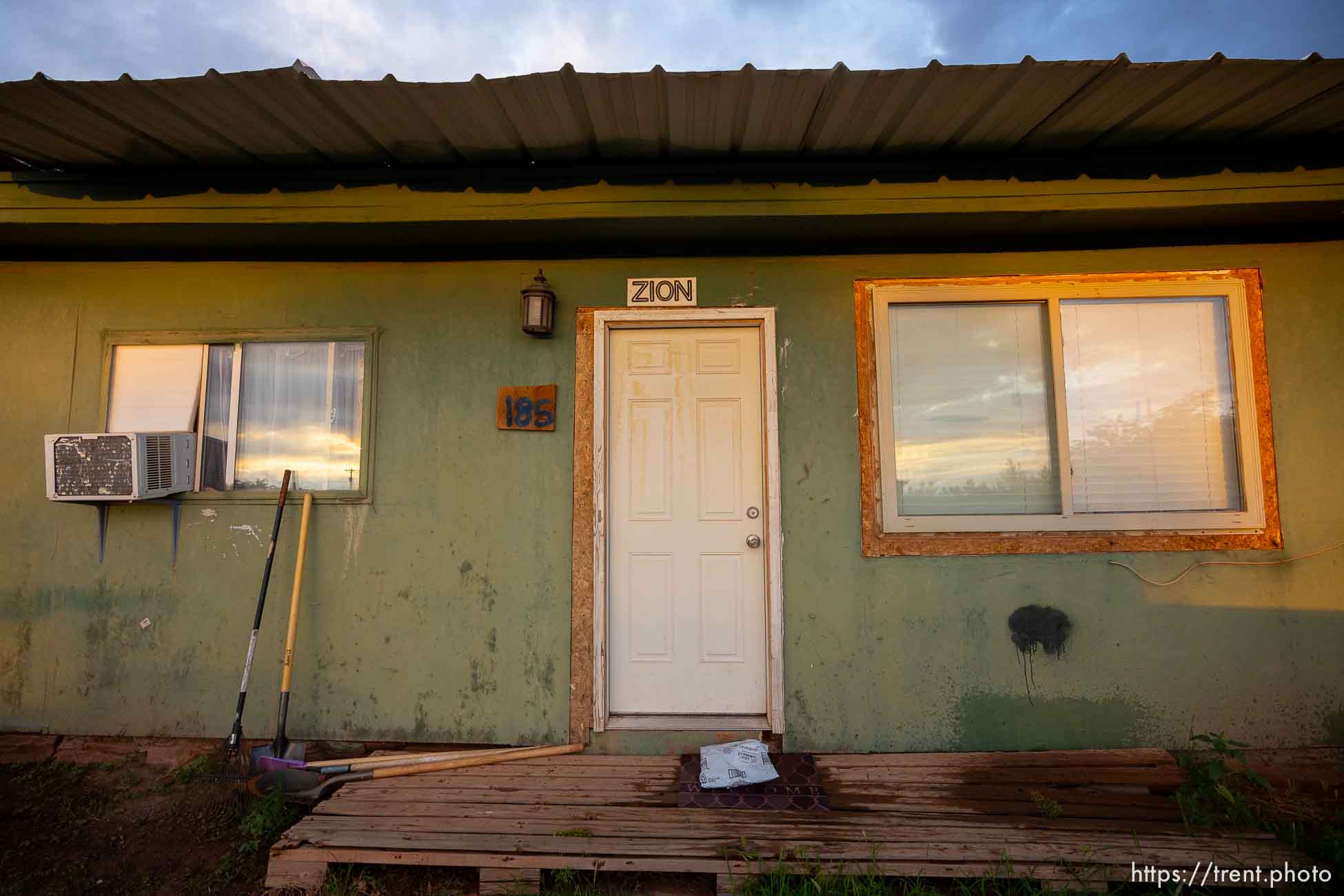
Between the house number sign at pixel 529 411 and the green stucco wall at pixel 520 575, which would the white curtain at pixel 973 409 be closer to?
the green stucco wall at pixel 520 575

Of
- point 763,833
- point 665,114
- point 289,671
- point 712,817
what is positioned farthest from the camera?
point 289,671

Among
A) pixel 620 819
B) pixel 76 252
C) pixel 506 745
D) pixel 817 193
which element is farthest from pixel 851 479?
pixel 76 252

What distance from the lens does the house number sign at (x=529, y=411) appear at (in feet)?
12.9

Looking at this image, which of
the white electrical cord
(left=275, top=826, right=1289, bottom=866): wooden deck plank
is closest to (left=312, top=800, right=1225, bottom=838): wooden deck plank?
(left=275, top=826, right=1289, bottom=866): wooden deck plank

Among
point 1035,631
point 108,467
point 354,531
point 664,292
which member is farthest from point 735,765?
point 108,467

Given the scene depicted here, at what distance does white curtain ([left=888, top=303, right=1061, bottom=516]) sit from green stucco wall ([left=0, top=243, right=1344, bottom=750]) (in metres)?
0.29

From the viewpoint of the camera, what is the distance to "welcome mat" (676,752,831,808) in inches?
123

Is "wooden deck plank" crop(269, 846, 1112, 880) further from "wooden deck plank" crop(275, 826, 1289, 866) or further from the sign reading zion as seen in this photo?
the sign reading zion

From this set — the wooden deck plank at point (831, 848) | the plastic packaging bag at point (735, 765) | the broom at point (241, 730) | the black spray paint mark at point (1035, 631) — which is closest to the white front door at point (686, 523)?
the plastic packaging bag at point (735, 765)

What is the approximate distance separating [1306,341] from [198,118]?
5935mm

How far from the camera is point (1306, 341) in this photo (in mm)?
3840

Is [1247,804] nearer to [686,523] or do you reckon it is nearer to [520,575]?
[686,523]

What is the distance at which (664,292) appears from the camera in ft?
13.0

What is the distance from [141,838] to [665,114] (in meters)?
4.33
